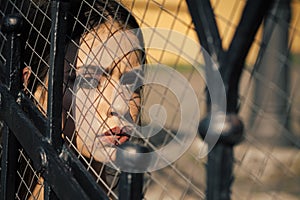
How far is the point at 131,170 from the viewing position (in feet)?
3.31

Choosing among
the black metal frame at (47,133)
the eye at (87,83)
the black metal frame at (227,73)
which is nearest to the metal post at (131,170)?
the black metal frame at (47,133)

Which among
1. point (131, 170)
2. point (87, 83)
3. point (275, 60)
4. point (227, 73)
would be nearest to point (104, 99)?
point (87, 83)

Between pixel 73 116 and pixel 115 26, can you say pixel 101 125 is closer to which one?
pixel 73 116

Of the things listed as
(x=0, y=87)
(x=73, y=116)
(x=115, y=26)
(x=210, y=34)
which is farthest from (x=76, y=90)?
(x=210, y=34)

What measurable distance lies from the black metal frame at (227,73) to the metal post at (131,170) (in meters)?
0.17

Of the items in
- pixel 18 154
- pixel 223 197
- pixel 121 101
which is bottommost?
pixel 18 154

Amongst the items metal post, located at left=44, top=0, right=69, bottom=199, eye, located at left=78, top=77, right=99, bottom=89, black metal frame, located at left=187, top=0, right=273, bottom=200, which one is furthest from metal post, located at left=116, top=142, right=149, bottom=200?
eye, located at left=78, top=77, right=99, bottom=89

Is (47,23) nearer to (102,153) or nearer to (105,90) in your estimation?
(105,90)

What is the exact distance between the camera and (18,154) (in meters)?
1.54

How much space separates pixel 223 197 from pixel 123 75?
853mm

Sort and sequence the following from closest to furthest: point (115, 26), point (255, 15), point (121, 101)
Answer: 1. point (255, 15)
2. point (121, 101)
3. point (115, 26)

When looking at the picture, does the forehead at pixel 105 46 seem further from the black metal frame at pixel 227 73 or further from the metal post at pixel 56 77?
the black metal frame at pixel 227 73

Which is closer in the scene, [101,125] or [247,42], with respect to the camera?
[247,42]

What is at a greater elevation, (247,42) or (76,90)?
(247,42)
